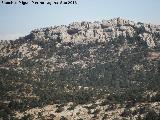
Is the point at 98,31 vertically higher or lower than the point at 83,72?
higher

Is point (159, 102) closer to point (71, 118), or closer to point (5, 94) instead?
point (71, 118)

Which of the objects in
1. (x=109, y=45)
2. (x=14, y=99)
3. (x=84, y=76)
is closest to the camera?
(x=14, y=99)

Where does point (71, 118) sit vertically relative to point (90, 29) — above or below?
below

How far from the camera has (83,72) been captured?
365 feet

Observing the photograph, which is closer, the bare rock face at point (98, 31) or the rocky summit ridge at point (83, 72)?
the rocky summit ridge at point (83, 72)

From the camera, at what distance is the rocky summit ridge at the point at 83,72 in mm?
53844

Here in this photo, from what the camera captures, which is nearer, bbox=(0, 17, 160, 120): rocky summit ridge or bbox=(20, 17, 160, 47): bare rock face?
bbox=(0, 17, 160, 120): rocky summit ridge

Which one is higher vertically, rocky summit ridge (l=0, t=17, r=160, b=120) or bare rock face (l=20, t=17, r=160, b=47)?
bare rock face (l=20, t=17, r=160, b=47)

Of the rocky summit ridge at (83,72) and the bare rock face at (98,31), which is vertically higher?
the bare rock face at (98,31)

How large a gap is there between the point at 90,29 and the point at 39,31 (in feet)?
96.4

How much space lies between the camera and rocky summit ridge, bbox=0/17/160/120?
53844 millimetres

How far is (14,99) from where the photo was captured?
6725 centimetres

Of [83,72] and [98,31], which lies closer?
[83,72]

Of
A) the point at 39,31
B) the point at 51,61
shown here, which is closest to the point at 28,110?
the point at 51,61
